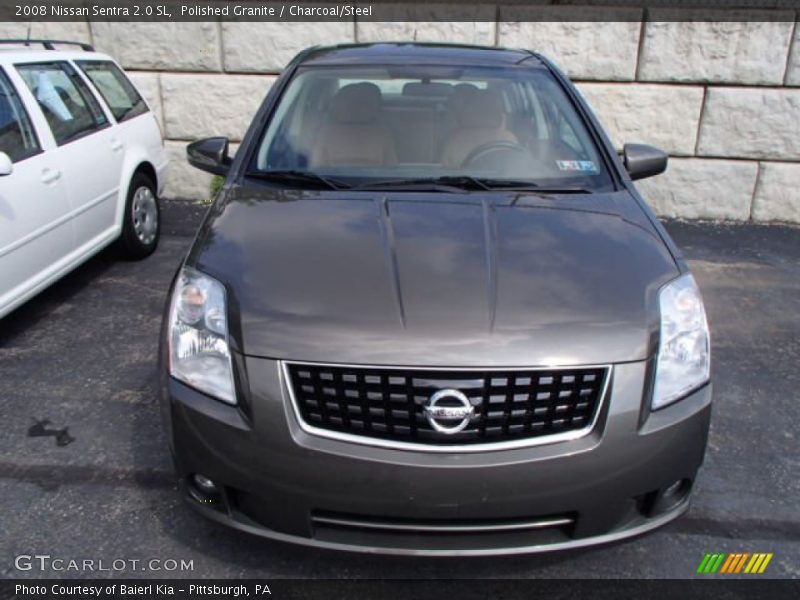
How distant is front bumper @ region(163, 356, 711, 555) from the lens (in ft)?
6.44

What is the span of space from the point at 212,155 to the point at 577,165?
68.2 inches

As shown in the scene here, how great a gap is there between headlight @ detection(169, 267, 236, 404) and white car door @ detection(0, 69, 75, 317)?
200cm

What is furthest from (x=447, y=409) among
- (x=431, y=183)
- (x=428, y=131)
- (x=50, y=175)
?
(x=50, y=175)

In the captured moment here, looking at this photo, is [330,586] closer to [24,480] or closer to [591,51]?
[24,480]

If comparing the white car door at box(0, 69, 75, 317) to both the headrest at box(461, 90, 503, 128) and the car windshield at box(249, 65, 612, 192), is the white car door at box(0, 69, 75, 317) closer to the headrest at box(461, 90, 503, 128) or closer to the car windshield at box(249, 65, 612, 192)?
the car windshield at box(249, 65, 612, 192)

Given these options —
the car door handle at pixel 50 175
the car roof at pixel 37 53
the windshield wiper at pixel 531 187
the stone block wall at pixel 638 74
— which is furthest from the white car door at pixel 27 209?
the stone block wall at pixel 638 74

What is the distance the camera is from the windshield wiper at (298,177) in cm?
296

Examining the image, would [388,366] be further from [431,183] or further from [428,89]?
[428,89]

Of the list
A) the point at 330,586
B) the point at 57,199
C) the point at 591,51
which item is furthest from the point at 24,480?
the point at 591,51

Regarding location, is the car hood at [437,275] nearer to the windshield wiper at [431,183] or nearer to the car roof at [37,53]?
the windshield wiper at [431,183]

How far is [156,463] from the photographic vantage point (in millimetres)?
2973

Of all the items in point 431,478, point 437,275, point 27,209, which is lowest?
point 431,478

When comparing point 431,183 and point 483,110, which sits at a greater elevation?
point 483,110

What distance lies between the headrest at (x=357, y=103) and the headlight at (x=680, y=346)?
169cm
